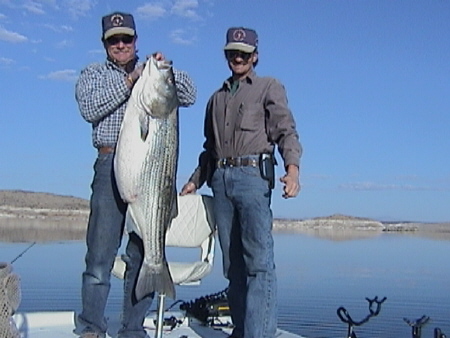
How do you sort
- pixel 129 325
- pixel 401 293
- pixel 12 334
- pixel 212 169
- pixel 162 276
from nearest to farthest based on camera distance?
1. pixel 12 334
2. pixel 162 276
3. pixel 129 325
4. pixel 212 169
5. pixel 401 293

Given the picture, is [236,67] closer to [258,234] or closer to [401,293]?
[258,234]

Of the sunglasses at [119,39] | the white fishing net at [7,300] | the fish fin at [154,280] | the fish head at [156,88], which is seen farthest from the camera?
the sunglasses at [119,39]

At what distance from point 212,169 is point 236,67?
83cm

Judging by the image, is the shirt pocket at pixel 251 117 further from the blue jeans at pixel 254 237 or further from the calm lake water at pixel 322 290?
the calm lake water at pixel 322 290

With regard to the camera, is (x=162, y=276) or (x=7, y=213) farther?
(x=7, y=213)

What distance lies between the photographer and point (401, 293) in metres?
21.2

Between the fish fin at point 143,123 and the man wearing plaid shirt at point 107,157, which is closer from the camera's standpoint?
the fish fin at point 143,123

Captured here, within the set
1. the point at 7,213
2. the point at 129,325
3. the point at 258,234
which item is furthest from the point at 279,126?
the point at 7,213

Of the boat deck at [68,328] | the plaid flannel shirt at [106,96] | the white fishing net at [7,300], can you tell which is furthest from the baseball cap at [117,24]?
the boat deck at [68,328]

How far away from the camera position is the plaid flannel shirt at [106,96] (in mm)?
4856

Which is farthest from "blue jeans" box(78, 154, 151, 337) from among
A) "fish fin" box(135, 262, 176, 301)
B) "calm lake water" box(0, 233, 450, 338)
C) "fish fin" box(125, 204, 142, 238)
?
"calm lake water" box(0, 233, 450, 338)

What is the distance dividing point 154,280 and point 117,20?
67.9 inches

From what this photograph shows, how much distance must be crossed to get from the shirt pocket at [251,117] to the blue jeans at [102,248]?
94cm

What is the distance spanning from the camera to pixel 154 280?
4840 mm
